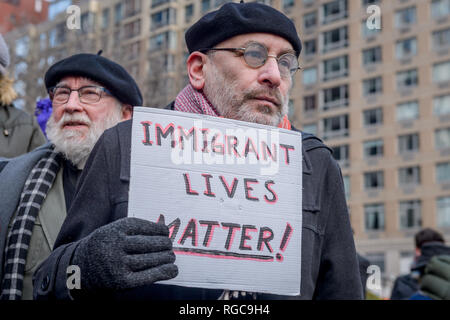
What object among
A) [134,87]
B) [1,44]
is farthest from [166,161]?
[1,44]

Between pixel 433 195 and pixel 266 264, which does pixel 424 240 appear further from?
pixel 433 195

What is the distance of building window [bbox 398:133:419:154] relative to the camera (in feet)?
135

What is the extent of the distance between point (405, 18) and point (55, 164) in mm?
42216

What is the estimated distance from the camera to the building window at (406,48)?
138 feet

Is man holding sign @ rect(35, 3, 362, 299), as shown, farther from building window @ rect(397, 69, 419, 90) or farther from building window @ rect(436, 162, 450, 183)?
building window @ rect(397, 69, 419, 90)

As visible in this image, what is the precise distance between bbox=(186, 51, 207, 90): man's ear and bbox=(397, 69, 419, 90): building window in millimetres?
41074

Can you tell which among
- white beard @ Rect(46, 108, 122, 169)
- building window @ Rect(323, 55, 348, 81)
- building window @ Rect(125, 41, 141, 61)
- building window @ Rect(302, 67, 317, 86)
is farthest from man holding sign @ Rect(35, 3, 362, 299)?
building window @ Rect(302, 67, 317, 86)

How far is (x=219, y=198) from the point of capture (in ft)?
6.40

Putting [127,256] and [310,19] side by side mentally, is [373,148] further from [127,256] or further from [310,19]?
[127,256]

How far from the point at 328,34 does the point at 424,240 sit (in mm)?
40522

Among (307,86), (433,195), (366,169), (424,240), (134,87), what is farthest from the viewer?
(307,86)

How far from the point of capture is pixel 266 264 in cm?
197

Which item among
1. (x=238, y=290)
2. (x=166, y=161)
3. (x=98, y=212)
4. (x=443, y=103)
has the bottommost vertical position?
(x=238, y=290)

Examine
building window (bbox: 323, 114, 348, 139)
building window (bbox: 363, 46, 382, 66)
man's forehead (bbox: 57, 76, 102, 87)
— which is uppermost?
building window (bbox: 363, 46, 382, 66)
